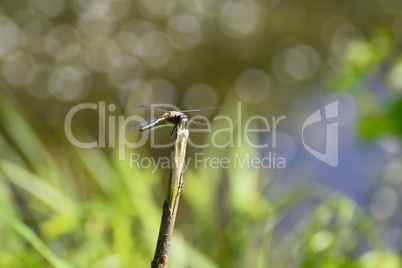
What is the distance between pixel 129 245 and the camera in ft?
3.33

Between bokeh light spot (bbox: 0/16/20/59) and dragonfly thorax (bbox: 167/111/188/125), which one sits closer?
dragonfly thorax (bbox: 167/111/188/125)

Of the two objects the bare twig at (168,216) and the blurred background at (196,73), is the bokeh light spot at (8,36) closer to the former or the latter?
the blurred background at (196,73)

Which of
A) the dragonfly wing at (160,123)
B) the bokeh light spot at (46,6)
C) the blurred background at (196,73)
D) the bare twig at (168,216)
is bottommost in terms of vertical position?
the bare twig at (168,216)

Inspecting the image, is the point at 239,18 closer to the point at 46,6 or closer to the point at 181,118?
the point at 46,6

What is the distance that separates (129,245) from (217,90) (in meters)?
1.91

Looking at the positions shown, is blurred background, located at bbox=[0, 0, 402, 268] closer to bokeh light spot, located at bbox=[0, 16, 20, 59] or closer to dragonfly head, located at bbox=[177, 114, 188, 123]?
bokeh light spot, located at bbox=[0, 16, 20, 59]

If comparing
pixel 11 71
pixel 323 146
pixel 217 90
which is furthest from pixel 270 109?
pixel 11 71

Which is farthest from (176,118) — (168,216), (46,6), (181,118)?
(46,6)

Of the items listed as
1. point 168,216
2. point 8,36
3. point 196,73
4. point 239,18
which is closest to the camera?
point 168,216

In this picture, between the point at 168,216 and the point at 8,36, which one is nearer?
the point at 168,216

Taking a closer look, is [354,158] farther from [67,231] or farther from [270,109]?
[67,231]

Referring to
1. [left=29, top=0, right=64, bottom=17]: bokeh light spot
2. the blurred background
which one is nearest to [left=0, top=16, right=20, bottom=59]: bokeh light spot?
the blurred background

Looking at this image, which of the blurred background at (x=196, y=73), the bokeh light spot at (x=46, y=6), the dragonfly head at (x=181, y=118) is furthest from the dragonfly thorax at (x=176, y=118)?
the bokeh light spot at (x=46, y=6)

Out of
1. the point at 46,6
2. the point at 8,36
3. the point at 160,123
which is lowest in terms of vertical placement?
the point at 160,123
